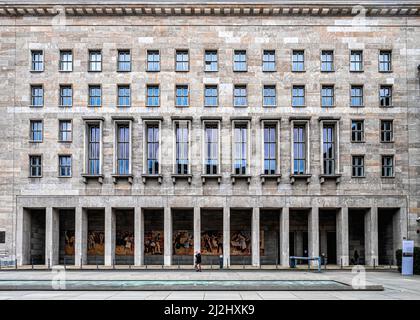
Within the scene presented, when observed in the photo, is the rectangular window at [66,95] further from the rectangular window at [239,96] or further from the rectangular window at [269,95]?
the rectangular window at [269,95]

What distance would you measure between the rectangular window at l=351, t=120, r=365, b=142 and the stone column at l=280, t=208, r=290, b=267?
8.73 meters

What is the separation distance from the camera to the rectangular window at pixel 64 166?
46.9 metres

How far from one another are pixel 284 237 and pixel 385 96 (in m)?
15.4

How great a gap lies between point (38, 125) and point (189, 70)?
14206 millimetres

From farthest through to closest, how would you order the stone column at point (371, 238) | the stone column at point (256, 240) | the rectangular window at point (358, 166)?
the rectangular window at point (358, 166), the stone column at point (256, 240), the stone column at point (371, 238)

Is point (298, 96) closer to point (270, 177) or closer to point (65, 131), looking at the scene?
point (270, 177)

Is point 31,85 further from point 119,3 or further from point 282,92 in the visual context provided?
point 282,92

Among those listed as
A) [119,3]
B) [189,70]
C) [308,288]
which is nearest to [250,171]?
[189,70]

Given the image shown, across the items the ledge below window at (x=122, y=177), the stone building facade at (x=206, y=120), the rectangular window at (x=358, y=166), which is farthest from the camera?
the rectangular window at (x=358, y=166)

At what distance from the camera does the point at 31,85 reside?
47.7 m

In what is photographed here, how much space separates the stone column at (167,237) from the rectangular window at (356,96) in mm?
18737

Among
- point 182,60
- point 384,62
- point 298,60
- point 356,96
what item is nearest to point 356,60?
point 384,62

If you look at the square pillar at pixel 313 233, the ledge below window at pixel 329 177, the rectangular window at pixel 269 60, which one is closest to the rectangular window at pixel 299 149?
the ledge below window at pixel 329 177

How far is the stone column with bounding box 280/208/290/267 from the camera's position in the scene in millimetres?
45438
